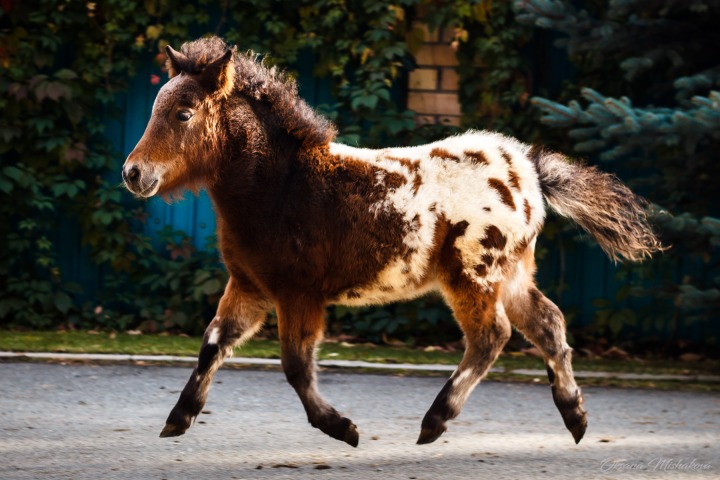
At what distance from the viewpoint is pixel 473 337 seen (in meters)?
5.28

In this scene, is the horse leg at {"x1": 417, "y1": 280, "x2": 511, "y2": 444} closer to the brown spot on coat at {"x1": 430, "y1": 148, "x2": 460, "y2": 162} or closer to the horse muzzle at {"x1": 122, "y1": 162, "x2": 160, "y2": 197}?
the brown spot on coat at {"x1": 430, "y1": 148, "x2": 460, "y2": 162}

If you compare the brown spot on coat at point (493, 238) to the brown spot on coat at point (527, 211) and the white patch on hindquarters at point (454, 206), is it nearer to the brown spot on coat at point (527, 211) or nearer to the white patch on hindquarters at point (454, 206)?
the white patch on hindquarters at point (454, 206)

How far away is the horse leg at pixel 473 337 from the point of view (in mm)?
5219

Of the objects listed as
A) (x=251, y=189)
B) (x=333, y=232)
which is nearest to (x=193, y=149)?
(x=251, y=189)

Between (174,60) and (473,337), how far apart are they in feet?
6.48

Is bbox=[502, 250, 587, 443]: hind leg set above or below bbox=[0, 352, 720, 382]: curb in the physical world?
above

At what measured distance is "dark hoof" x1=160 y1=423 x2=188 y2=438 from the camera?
531 centimetres

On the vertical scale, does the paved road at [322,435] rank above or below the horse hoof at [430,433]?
below

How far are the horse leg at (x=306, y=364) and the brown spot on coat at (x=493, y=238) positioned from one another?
90 centimetres

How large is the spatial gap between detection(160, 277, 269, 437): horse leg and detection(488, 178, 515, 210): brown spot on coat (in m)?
1.30

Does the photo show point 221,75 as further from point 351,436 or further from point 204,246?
point 204,246

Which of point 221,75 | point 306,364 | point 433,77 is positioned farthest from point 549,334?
point 433,77

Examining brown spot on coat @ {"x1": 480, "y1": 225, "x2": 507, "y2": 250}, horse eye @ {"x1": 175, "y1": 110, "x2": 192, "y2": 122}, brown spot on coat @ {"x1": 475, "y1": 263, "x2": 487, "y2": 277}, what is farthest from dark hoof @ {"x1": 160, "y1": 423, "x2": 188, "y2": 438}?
brown spot on coat @ {"x1": 480, "y1": 225, "x2": 507, "y2": 250}

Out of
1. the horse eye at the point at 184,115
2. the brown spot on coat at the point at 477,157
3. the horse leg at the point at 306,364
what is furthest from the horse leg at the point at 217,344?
the brown spot on coat at the point at 477,157
